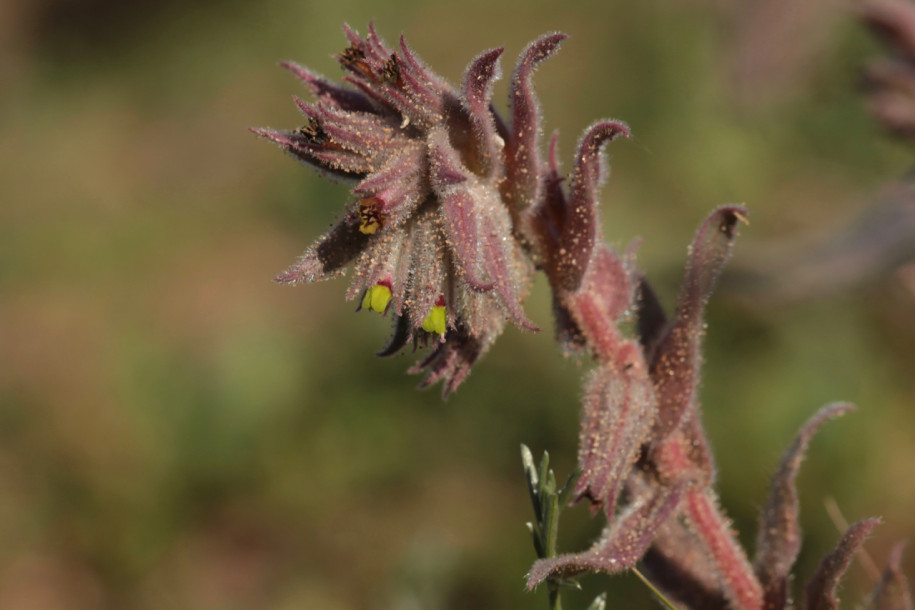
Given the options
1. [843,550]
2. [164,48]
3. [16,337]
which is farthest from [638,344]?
[164,48]

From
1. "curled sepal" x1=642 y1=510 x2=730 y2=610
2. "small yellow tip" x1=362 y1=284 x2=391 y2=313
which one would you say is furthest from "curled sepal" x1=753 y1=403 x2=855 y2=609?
"small yellow tip" x1=362 y1=284 x2=391 y2=313

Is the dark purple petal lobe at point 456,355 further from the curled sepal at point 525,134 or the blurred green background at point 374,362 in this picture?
the blurred green background at point 374,362

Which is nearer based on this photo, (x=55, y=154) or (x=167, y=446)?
(x=167, y=446)

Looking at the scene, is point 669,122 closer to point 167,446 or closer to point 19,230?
point 167,446

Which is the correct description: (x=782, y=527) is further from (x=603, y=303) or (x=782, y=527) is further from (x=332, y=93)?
(x=332, y=93)

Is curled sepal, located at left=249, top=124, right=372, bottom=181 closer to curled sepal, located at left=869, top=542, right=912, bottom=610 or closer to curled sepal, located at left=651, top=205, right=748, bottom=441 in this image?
curled sepal, located at left=651, top=205, right=748, bottom=441
